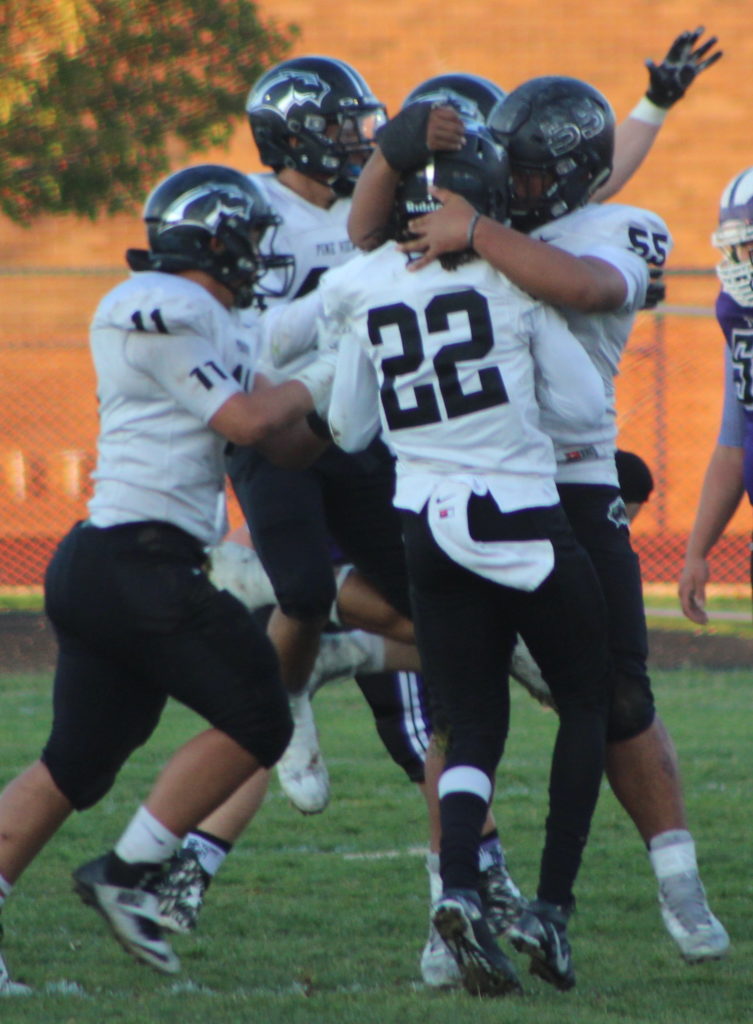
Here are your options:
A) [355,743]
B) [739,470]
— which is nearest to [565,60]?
[355,743]

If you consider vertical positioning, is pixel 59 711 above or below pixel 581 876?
above

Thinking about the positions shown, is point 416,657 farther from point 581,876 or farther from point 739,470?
point 739,470

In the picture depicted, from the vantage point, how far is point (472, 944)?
328cm

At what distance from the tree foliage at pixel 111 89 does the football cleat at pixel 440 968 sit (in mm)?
9341

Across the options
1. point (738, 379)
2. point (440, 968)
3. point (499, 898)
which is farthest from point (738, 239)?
point (440, 968)

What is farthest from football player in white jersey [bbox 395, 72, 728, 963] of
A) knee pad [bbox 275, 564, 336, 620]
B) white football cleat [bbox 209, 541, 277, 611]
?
white football cleat [bbox 209, 541, 277, 611]

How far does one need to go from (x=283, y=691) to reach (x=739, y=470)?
176 centimetres

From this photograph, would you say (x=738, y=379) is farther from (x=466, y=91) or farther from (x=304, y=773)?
(x=304, y=773)

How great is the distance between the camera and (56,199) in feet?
41.1

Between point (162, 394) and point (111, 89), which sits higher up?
point (162, 394)

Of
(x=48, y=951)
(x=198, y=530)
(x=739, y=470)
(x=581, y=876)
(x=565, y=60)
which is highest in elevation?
(x=198, y=530)

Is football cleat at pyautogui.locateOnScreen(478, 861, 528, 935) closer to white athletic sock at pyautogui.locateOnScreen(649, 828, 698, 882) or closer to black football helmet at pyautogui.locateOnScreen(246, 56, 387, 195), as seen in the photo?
white athletic sock at pyautogui.locateOnScreen(649, 828, 698, 882)

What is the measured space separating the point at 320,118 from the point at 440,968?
2.46 metres

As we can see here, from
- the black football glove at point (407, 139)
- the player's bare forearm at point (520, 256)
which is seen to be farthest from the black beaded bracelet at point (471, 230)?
the black football glove at point (407, 139)
